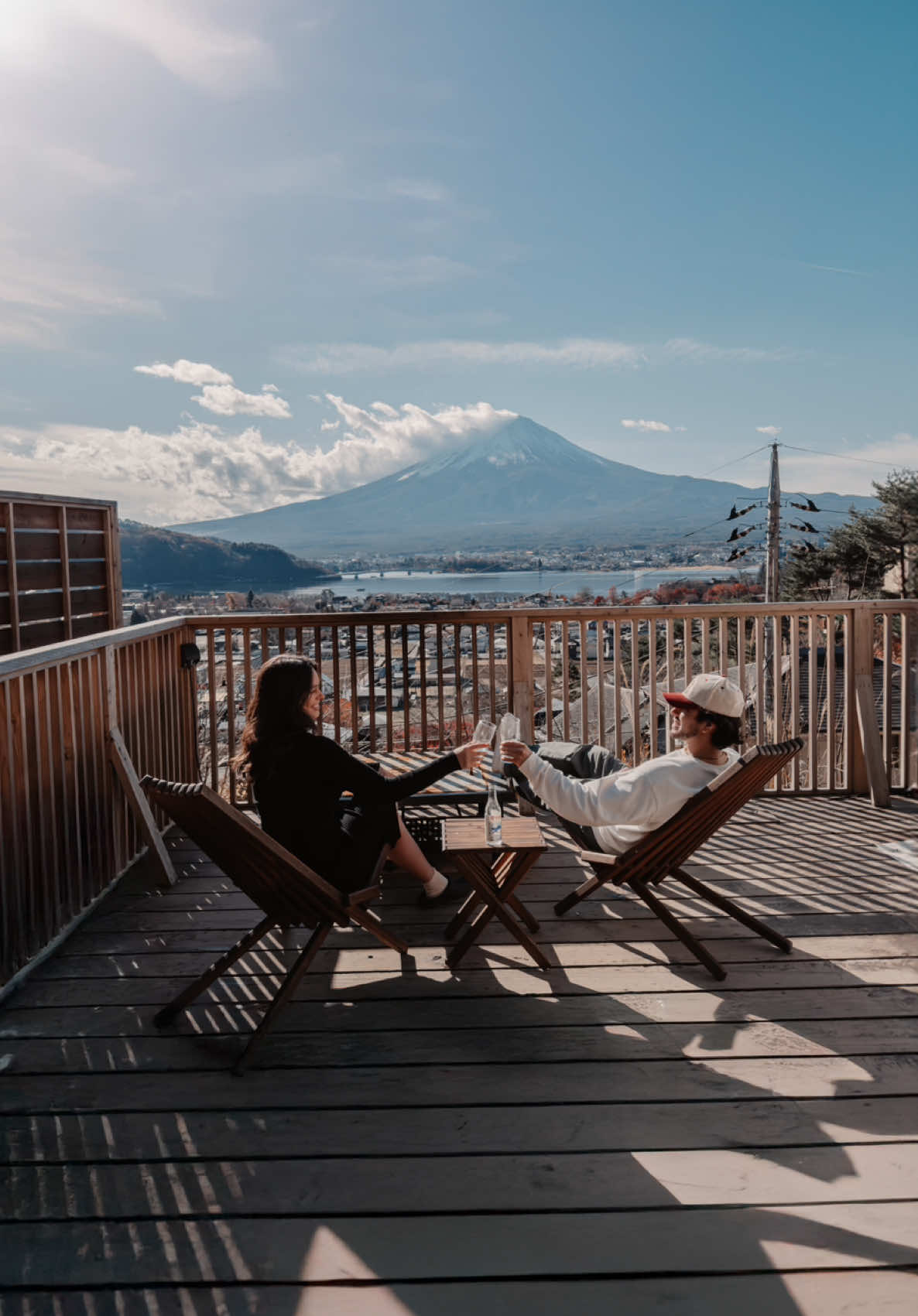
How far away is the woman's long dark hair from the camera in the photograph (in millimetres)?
3020

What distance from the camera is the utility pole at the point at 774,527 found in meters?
32.5

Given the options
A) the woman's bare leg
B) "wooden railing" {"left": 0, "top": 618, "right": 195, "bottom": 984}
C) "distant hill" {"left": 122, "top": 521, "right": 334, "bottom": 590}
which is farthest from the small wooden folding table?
"distant hill" {"left": 122, "top": 521, "right": 334, "bottom": 590}

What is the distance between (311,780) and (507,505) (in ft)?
264

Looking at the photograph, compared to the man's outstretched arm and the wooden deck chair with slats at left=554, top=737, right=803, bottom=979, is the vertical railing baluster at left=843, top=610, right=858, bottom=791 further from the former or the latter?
the man's outstretched arm

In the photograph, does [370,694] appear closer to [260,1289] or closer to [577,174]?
[260,1289]

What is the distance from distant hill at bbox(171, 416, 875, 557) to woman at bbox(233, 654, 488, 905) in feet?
151

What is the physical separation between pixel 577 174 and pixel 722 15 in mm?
6996

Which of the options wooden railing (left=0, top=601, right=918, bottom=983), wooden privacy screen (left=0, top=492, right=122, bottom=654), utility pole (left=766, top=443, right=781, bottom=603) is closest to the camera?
wooden railing (left=0, top=601, right=918, bottom=983)

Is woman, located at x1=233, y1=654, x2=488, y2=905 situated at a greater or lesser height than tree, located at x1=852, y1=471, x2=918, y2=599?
lesser

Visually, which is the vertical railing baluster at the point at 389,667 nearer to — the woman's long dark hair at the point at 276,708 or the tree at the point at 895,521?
the woman's long dark hair at the point at 276,708

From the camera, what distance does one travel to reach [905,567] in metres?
35.9

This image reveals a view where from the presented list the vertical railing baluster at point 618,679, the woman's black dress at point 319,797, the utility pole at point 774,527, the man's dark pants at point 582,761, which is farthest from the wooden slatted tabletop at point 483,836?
the utility pole at point 774,527

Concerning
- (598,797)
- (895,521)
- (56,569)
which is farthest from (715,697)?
(895,521)

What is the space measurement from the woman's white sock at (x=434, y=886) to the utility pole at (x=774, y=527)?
30.8 m
